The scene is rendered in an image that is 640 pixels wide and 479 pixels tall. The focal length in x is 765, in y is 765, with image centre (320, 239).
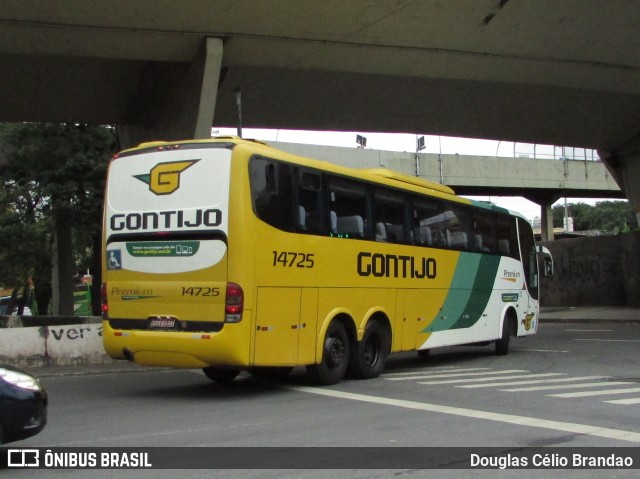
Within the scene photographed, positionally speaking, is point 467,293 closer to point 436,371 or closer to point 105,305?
point 436,371

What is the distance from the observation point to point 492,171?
47.1 m

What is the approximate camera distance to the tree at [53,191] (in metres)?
23.6

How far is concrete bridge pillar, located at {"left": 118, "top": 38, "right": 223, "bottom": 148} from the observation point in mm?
18692

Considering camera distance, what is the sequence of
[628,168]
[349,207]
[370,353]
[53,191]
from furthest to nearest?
[628,168], [53,191], [370,353], [349,207]

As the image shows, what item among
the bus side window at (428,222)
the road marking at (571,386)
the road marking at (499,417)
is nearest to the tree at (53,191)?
the bus side window at (428,222)

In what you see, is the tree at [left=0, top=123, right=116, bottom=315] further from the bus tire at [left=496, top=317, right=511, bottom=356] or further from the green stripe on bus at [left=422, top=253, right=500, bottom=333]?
the bus tire at [left=496, top=317, right=511, bottom=356]

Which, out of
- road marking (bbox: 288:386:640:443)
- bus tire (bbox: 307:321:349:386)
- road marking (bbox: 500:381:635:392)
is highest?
bus tire (bbox: 307:321:349:386)

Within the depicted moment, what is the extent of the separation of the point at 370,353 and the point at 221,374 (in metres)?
2.61

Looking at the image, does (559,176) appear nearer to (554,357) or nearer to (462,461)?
(554,357)

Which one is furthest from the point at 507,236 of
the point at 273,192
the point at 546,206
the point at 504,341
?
the point at 546,206

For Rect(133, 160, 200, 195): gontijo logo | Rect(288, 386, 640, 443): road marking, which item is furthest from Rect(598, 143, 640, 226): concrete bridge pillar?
Rect(133, 160, 200, 195): gontijo logo

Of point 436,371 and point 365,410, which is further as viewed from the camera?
point 436,371

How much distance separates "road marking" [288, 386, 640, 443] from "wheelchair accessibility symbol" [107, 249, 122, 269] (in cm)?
345

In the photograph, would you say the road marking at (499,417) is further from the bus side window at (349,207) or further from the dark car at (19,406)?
the dark car at (19,406)
